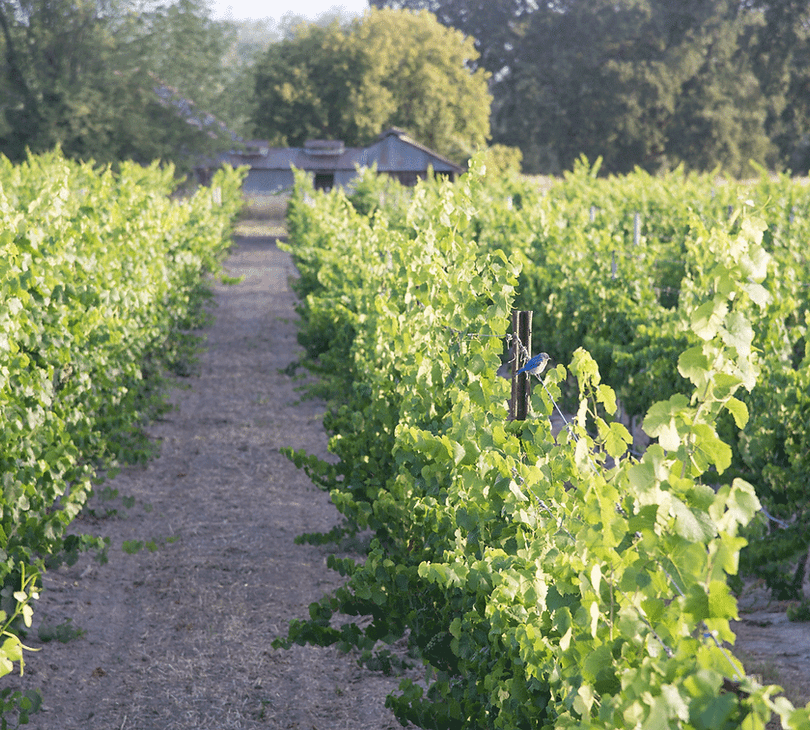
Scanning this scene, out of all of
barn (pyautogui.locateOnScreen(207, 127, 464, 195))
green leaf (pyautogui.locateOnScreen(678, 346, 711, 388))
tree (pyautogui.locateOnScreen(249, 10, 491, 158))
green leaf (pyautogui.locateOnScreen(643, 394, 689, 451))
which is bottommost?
green leaf (pyautogui.locateOnScreen(643, 394, 689, 451))

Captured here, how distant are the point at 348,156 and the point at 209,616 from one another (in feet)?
142

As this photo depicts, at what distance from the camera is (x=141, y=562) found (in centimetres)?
617

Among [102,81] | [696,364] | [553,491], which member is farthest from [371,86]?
[696,364]

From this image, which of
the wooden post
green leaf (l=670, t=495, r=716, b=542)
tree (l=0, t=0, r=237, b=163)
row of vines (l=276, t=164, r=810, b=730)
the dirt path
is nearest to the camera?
green leaf (l=670, t=495, r=716, b=542)

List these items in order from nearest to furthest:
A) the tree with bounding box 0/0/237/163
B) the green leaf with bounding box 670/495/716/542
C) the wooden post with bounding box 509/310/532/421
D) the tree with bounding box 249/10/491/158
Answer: the green leaf with bounding box 670/495/716/542
the wooden post with bounding box 509/310/532/421
the tree with bounding box 0/0/237/163
the tree with bounding box 249/10/491/158

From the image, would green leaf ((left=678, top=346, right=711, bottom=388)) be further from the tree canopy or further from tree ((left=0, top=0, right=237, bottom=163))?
the tree canopy

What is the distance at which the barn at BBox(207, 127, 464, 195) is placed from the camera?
45.9 metres

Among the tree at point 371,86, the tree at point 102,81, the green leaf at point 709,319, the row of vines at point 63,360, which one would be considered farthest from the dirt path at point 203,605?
the tree at point 371,86

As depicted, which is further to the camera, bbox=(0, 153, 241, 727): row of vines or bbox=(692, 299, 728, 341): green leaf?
bbox=(0, 153, 241, 727): row of vines

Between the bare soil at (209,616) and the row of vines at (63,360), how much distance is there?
13.3 inches

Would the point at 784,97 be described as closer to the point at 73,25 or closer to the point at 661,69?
the point at 661,69

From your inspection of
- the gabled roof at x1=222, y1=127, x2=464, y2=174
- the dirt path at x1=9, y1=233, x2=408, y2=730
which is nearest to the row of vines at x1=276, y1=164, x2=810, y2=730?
the dirt path at x1=9, y1=233, x2=408, y2=730

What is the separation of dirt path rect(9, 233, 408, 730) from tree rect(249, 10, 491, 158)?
41837 mm

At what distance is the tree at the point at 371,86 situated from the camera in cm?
4822
